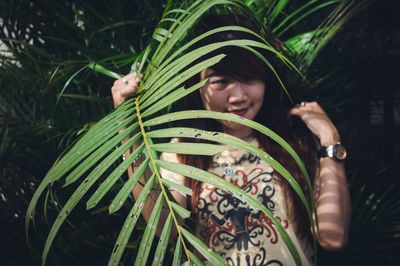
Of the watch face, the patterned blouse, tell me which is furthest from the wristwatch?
the patterned blouse

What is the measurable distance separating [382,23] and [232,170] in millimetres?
667

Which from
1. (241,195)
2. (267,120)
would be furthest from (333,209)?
(241,195)

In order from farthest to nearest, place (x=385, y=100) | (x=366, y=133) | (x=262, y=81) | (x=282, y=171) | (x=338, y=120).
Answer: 1. (x=366, y=133)
2. (x=338, y=120)
3. (x=385, y=100)
4. (x=262, y=81)
5. (x=282, y=171)

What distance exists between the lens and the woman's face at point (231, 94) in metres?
0.66

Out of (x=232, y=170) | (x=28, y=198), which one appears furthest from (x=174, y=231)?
(x=28, y=198)

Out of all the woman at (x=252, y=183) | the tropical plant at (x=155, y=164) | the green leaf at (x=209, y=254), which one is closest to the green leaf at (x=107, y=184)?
the tropical plant at (x=155, y=164)

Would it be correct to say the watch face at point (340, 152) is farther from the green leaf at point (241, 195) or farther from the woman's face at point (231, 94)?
the green leaf at point (241, 195)

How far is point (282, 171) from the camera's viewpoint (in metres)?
0.32

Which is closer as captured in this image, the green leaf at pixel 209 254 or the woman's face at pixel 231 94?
the green leaf at pixel 209 254

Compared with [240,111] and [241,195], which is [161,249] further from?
[240,111]

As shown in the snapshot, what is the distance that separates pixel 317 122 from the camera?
731 mm

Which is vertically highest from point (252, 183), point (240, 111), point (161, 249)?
point (240, 111)

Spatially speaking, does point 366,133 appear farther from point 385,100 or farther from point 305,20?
point 305,20

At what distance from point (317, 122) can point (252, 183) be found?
0.74 feet
